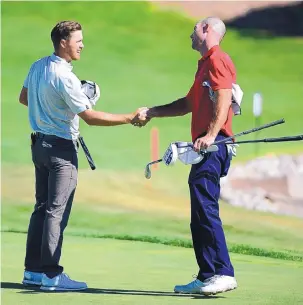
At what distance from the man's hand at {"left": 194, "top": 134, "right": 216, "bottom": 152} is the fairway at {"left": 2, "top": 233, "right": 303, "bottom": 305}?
856mm

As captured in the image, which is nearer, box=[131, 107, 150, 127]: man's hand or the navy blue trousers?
Answer: the navy blue trousers

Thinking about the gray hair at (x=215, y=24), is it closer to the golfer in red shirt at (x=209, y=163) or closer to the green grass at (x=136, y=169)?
the golfer in red shirt at (x=209, y=163)

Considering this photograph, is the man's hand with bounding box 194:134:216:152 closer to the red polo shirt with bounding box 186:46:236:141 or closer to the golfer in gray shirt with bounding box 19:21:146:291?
the red polo shirt with bounding box 186:46:236:141

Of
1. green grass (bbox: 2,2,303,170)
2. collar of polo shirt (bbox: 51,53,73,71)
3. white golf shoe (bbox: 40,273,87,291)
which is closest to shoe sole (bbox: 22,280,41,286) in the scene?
white golf shoe (bbox: 40,273,87,291)

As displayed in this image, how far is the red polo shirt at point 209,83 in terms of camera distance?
6988 millimetres

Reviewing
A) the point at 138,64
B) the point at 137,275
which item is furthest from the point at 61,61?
the point at 138,64

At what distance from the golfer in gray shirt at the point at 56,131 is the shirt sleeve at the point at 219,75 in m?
0.69

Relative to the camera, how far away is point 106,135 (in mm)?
16016

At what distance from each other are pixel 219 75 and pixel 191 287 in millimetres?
1239

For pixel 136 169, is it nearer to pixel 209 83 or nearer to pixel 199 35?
pixel 199 35

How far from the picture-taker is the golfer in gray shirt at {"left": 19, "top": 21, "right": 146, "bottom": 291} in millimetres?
7203

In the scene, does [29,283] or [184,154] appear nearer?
[184,154]

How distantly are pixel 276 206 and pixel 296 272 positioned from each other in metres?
5.02

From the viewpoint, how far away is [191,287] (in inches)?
280
